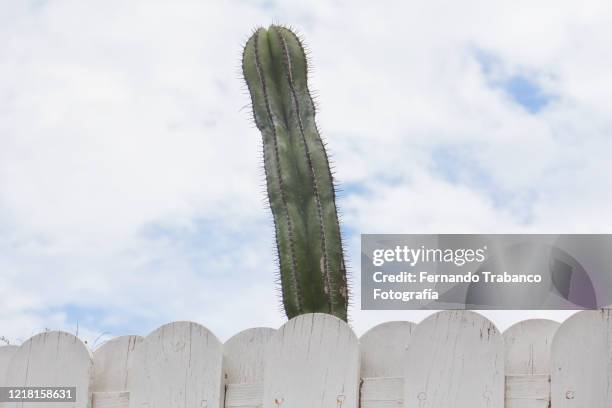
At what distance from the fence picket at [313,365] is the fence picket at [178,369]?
0.19 meters

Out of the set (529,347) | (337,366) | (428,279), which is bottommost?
(337,366)

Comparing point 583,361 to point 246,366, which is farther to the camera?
point 246,366

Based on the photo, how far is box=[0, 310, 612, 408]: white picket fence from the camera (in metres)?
2.76

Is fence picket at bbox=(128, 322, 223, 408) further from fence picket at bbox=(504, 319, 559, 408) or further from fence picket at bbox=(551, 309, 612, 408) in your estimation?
fence picket at bbox=(551, 309, 612, 408)

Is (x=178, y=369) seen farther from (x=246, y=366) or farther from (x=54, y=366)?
(x=54, y=366)

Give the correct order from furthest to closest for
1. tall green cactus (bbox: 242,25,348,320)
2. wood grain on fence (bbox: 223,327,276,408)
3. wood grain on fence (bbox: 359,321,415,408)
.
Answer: tall green cactus (bbox: 242,25,348,320), wood grain on fence (bbox: 223,327,276,408), wood grain on fence (bbox: 359,321,415,408)

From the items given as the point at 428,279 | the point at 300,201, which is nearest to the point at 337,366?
the point at 300,201

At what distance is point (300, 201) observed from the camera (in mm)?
4078

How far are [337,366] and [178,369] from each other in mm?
513

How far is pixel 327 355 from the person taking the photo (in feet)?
9.53

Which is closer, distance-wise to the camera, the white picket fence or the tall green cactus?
the white picket fence

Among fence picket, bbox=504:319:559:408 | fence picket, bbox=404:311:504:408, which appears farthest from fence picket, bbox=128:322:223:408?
fence picket, bbox=504:319:559:408

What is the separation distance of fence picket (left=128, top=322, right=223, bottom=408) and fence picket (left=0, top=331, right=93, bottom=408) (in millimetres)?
190

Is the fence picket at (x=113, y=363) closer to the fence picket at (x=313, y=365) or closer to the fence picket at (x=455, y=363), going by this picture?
the fence picket at (x=313, y=365)
